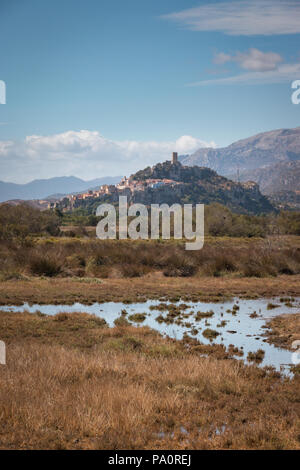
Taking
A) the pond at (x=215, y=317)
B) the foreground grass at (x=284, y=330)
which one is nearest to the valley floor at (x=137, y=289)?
the pond at (x=215, y=317)

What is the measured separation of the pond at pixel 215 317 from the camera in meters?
12.4

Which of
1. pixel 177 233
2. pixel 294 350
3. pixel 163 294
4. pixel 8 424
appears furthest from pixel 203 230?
pixel 8 424

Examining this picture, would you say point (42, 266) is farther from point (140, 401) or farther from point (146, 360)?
point (140, 401)

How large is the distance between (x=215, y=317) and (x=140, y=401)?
9706 millimetres

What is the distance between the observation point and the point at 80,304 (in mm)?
18891

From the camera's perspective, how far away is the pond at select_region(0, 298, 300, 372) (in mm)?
12398

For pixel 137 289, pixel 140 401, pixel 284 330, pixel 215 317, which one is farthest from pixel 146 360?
pixel 137 289

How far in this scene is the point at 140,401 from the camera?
700 centimetres

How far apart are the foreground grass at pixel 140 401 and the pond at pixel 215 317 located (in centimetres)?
204

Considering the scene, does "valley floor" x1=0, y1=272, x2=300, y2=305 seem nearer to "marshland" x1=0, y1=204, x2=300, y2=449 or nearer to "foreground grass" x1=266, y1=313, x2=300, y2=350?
"marshland" x1=0, y1=204, x2=300, y2=449

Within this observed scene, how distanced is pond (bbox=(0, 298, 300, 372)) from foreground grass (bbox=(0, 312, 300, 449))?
2.04 meters

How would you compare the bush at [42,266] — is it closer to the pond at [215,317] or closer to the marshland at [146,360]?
the marshland at [146,360]

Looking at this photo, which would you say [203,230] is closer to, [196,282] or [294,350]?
[196,282]
